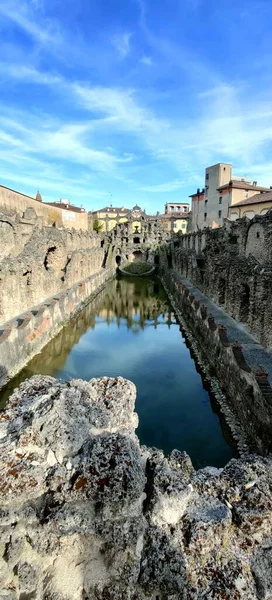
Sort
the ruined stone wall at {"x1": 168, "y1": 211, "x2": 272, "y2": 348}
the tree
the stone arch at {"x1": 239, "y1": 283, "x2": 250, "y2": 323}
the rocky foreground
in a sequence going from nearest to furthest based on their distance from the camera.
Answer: the rocky foreground → the ruined stone wall at {"x1": 168, "y1": 211, "x2": 272, "y2": 348} → the stone arch at {"x1": 239, "y1": 283, "x2": 250, "y2": 323} → the tree

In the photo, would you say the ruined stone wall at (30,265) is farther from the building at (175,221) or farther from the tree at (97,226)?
the building at (175,221)

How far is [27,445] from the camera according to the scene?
12.1ft

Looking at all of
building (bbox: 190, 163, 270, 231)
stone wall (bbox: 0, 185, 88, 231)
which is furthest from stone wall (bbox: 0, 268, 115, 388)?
building (bbox: 190, 163, 270, 231)

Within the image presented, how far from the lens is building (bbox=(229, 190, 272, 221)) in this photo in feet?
111

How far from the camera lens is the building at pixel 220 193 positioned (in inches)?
1714

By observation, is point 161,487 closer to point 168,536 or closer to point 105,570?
point 168,536

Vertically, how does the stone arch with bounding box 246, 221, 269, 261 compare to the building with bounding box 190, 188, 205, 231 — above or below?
below

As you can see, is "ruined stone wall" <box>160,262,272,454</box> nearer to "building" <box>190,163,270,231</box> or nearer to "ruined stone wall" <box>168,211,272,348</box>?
"ruined stone wall" <box>168,211,272,348</box>

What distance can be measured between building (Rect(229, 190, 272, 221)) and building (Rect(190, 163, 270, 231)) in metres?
1.76

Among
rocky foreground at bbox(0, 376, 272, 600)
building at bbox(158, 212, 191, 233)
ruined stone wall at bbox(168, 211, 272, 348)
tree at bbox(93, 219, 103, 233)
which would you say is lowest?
rocky foreground at bbox(0, 376, 272, 600)

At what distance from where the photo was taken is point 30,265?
16609mm

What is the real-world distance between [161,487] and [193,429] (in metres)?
5.87

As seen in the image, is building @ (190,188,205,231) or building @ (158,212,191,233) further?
building @ (158,212,191,233)

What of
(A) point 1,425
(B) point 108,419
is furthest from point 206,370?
(A) point 1,425
